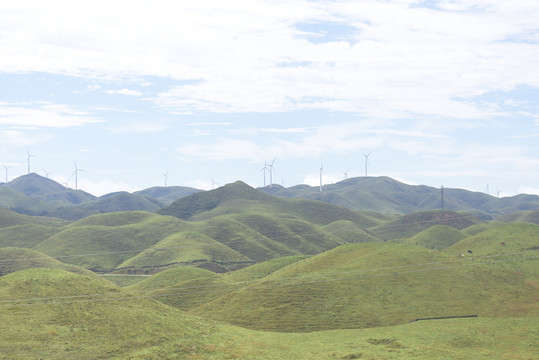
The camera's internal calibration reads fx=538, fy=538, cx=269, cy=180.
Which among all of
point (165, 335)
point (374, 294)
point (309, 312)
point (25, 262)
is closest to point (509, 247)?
point (374, 294)

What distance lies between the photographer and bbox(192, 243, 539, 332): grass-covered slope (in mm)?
93688

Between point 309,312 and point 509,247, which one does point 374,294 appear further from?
point 509,247

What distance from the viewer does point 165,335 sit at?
73000mm

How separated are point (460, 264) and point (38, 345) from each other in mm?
89440

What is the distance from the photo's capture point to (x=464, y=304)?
320 feet

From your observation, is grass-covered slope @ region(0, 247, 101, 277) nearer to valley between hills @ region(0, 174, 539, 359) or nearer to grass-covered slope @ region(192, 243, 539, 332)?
valley between hills @ region(0, 174, 539, 359)

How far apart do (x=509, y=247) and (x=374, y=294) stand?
83135mm

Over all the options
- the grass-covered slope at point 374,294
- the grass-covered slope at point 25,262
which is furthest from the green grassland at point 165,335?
the grass-covered slope at point 25,262

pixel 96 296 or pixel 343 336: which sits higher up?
pixel 96 296

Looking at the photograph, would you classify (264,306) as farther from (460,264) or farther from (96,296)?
(460,264)

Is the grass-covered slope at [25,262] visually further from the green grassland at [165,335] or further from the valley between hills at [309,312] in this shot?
the green grassland at [165,335]

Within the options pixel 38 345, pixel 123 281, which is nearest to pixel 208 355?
pixel 38 345

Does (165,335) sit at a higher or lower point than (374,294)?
lower

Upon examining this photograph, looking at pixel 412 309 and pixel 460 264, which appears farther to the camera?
pixel 460 264
